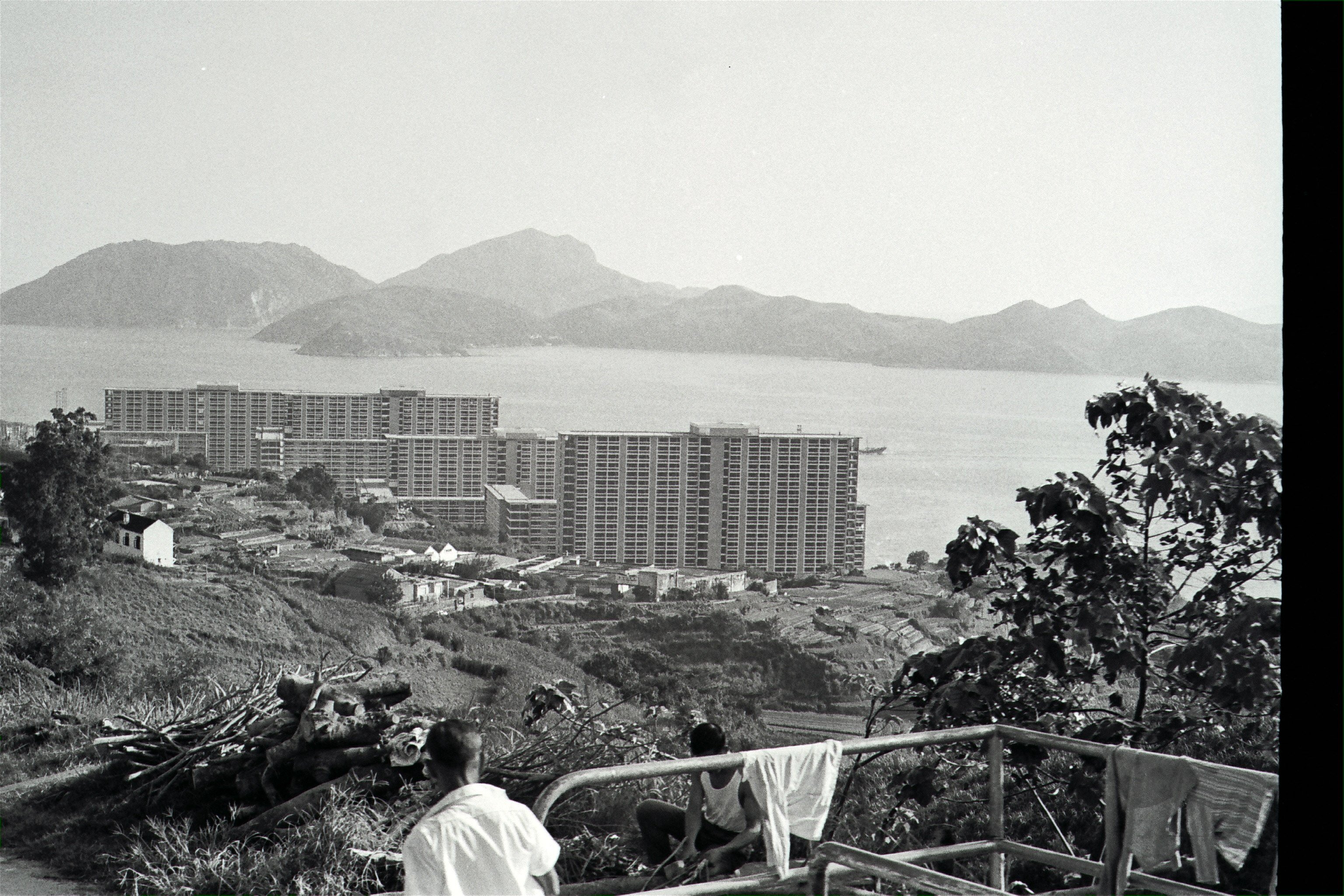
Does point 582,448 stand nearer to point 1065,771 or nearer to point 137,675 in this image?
point 137,675

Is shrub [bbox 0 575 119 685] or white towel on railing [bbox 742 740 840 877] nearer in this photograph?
white towel on railing [bbox 742 740 840 877]

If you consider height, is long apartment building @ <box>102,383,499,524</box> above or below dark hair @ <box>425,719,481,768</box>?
above

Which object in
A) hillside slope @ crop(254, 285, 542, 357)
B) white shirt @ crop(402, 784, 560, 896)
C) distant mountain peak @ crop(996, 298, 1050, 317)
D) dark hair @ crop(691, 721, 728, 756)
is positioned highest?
distant mountain peak @ crop(996, 298, 1050, 317)

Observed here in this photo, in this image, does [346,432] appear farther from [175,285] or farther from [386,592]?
[175,285]

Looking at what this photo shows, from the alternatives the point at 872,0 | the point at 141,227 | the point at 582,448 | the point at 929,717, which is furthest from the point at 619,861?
the point at 872,0

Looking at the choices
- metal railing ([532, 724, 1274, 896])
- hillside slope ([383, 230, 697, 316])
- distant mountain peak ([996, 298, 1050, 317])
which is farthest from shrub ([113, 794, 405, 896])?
distant mountain peak ([996, 298, 1050, 317])

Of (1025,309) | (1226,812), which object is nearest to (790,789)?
(1226,812)

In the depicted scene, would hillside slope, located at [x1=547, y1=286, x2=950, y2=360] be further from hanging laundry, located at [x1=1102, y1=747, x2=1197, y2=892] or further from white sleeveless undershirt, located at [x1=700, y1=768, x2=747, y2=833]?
hanging laundry, located at [x1=1102, y1=747, x2=1197, y2=892]

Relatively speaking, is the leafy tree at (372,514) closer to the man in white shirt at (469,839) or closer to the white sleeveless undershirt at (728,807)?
the white sleeveless undershirt at (728,807)
